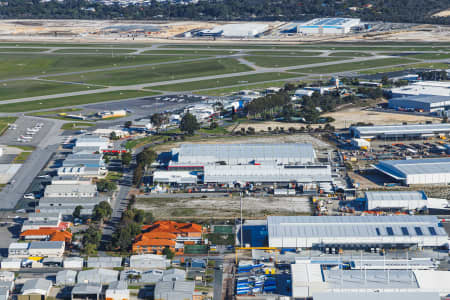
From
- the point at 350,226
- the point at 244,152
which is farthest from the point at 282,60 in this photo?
the point at 350,226

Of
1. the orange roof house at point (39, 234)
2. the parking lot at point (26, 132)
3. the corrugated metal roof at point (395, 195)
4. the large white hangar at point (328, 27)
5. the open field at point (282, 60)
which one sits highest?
the large white hangar at point (328, 27)

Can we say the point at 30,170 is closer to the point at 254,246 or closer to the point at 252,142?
the point at 252,142

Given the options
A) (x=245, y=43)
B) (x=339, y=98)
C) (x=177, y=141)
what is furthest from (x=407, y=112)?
(x=245, y=43)

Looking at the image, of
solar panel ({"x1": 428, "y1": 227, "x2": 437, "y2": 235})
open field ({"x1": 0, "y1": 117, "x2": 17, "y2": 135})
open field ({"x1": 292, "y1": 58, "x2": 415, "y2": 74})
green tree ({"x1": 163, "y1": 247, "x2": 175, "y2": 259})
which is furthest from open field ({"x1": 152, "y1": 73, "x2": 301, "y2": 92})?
solar panel ({"x1": 428, "y1": 227, "x2": 437, "y2": 235})

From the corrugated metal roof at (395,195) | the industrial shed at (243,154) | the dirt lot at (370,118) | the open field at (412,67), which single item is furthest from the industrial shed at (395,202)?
the open field at (412,67)

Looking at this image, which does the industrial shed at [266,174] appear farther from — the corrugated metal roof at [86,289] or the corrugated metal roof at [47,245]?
the corrugated metal roof at [86,289]
